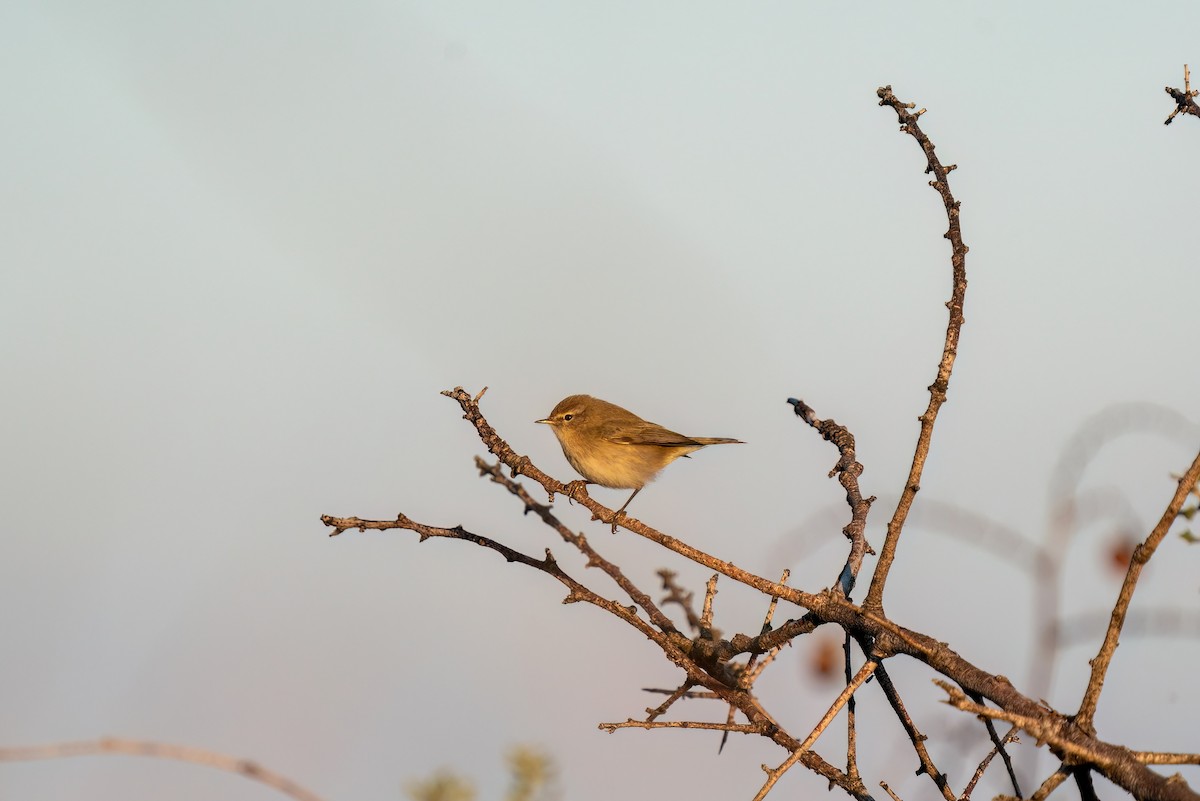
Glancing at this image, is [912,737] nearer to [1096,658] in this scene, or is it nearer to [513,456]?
[1096,658]

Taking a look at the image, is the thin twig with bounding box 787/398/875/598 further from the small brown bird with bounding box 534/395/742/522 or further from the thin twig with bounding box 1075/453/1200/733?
the small brown bird with bounding box 534/395/742/522

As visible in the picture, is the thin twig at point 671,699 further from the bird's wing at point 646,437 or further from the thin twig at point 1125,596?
the bird's wing at point 646,437

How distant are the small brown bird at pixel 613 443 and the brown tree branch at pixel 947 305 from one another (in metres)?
5.84

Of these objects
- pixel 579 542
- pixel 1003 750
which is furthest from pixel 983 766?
pixel 579 542

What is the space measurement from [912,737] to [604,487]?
665 cm

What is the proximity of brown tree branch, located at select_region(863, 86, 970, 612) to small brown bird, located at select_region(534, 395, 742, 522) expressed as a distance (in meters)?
5.84

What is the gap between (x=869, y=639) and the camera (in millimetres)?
2822

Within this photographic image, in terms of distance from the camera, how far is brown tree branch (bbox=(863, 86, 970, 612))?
120 inches

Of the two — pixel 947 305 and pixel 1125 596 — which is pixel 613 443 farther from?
pixel 1125 596

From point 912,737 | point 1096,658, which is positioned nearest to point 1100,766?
point 1096,658

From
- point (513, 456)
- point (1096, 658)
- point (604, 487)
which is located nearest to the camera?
point (1096, 658)

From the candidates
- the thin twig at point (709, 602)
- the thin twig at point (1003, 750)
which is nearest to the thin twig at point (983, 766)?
the thin twig at point (1003, 750)

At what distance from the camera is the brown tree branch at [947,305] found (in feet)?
9.96

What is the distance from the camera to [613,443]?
30.2 feet
